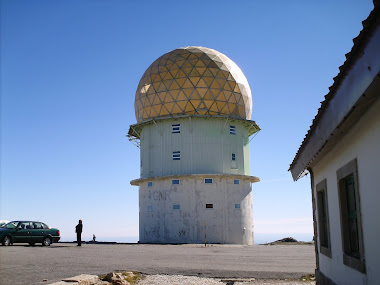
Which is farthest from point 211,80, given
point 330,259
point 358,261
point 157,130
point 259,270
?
point 358,261

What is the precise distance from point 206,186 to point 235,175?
231 cm

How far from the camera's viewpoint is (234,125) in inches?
1275

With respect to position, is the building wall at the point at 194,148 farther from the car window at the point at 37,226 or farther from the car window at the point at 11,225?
the car window at the point at 11,225

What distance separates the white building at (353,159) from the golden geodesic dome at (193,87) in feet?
75.7

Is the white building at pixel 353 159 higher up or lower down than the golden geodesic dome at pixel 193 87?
lower down

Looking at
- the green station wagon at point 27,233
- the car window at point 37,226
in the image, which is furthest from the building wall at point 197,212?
the car window at point 37,226

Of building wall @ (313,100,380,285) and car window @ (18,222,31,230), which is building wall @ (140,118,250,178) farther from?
building wall @ (313,100,380,285)

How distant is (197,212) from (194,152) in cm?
435

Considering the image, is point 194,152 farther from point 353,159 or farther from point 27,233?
point 353,159

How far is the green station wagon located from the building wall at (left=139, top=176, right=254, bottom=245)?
798 centimetres

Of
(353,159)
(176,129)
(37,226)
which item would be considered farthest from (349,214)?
(176,129)

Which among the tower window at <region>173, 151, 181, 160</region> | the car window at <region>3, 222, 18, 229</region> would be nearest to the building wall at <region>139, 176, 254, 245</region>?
the tower window at <region>173, 151, 181, 160</region>

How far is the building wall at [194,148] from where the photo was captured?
30750mm

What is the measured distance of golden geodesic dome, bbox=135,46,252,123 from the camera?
3120 cm
